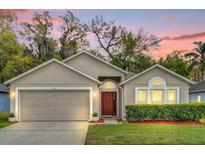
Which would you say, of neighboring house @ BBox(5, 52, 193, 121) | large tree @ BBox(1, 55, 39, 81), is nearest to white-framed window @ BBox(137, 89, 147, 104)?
neighboring house @ BBox(5, 52, 193, 121)

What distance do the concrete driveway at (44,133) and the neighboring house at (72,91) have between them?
724 millimetres

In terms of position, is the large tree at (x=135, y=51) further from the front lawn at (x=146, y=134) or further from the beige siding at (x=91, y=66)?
the front lawn at (x=146, y=134)

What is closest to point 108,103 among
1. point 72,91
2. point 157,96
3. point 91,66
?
point 91,66

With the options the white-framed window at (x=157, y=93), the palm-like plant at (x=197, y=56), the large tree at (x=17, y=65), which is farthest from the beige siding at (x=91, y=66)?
the palm-like plant at (x=197, y=56)

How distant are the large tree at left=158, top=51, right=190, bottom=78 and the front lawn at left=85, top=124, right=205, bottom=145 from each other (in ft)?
9.52

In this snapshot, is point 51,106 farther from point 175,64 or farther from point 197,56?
point 197,56

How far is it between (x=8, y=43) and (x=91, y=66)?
4.23m

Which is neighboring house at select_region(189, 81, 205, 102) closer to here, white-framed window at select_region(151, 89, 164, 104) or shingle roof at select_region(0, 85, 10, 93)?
white-framed window at select_region(151, 89, 164, 104)

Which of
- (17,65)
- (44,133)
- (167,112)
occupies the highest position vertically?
(17,65)

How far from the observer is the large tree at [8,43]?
56.1 feet

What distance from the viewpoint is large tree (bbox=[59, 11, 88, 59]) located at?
16.6 metres

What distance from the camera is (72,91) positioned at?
17219 mm
